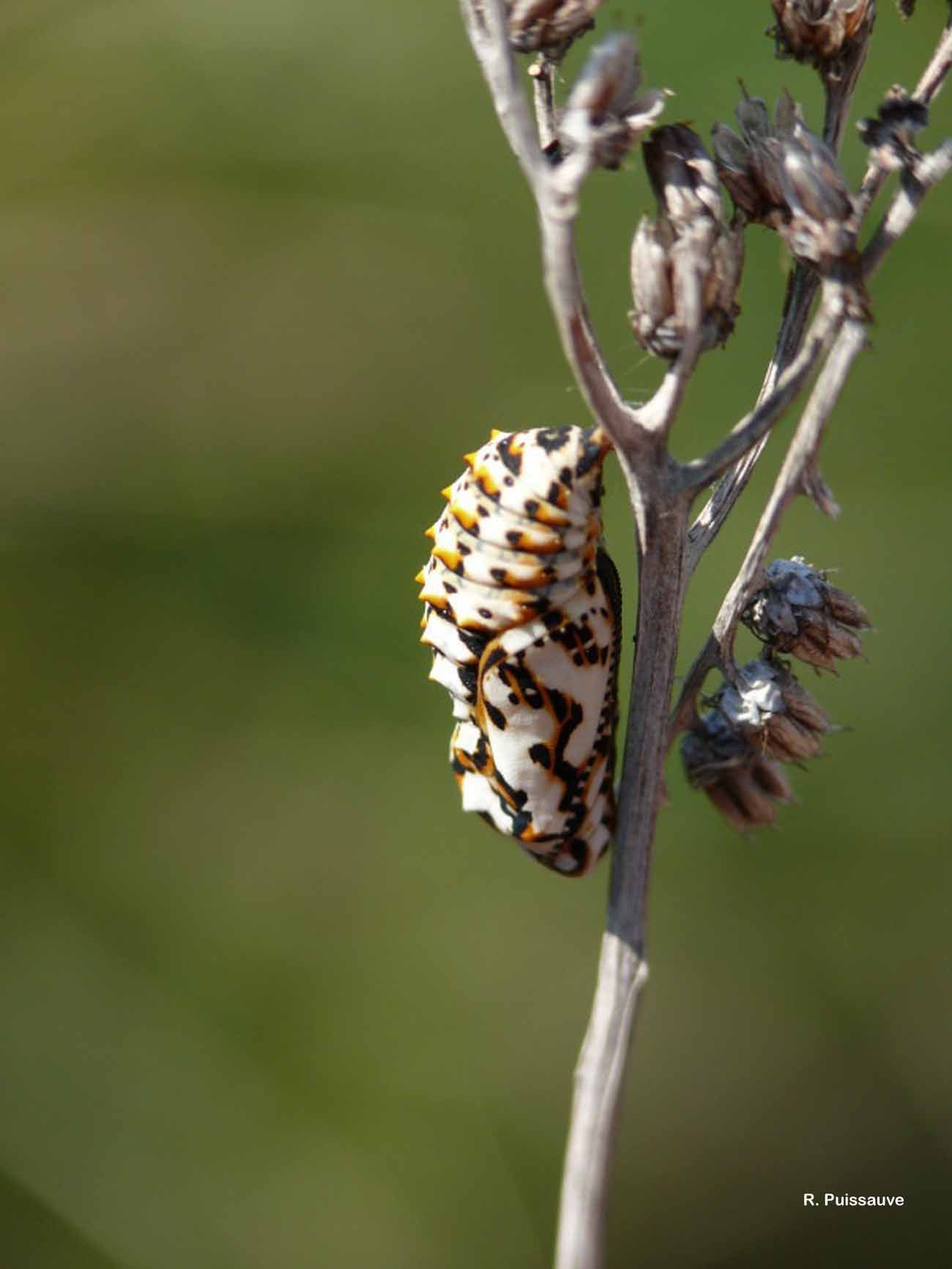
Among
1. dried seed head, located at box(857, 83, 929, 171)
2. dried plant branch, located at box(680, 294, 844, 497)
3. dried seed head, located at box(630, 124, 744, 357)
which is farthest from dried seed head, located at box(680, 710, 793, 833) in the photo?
dried seed head, located at box(857, 83, 929, 171)

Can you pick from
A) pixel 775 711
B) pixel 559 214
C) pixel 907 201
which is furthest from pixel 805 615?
pixel 559 214

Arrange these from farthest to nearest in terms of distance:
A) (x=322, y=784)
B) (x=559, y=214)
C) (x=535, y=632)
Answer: (x=322, y=784) → (x=535, y=632) → (x=559, y=214)

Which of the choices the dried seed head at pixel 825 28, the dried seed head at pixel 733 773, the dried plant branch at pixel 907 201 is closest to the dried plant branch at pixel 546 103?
the dried seed head at pixel 825 28

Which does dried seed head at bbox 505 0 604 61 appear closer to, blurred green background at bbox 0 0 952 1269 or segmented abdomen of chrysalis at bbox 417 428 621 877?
segmented abdomen of chrysalis at bbox 417 428 621 877

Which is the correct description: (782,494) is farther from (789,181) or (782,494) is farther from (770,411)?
(789,181)

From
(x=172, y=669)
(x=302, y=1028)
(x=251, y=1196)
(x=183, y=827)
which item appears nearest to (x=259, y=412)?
(x=172, y=669)

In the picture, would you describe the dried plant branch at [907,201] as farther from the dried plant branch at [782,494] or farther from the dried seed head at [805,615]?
the dried seed head at [805,615]
